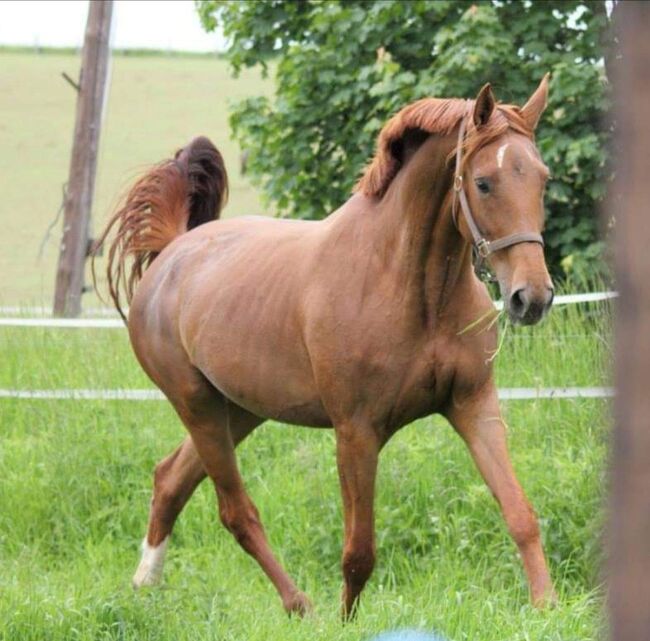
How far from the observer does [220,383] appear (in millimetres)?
6387

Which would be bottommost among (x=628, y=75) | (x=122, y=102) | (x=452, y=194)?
(x=122, y=102)

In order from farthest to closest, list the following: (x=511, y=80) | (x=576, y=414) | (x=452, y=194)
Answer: (x=511, y=80)
(x=576, y=414)
(x=452, y=194)

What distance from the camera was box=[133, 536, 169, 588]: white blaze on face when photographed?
22.1ft

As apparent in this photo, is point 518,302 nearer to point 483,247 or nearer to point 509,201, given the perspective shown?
point 483,247

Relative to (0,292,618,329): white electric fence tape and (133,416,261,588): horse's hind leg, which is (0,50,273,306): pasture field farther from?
(133,416,261,588): horse's hind leg

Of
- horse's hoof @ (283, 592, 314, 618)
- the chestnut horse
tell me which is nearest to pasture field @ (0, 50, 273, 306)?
the chestnut horse

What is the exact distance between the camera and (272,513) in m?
7.71

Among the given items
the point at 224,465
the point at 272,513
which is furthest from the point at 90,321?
the point at 224,465

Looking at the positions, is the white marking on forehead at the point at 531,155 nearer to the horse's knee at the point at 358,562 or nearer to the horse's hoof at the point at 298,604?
the horse's knee at the point at 358,562

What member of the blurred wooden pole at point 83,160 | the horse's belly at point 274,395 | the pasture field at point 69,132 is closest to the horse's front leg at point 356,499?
the horse's belly at point 274,395

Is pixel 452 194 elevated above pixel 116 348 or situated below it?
above

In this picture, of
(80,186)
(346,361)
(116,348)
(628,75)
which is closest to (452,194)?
(346,361)

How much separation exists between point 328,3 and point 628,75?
1029 cm

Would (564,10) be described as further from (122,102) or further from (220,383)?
(122,102)
